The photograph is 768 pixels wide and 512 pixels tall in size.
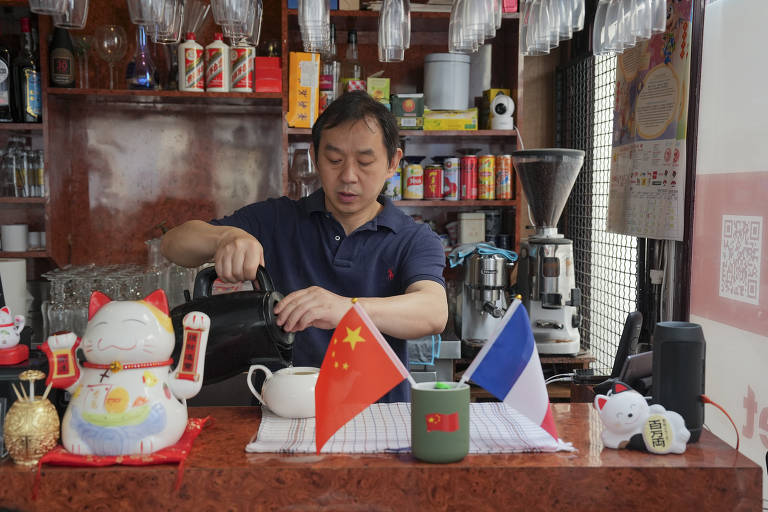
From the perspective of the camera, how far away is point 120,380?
105cm

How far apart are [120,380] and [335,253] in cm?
94

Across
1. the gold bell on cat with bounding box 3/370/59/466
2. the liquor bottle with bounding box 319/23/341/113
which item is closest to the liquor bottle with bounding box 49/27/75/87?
the liquor bottle with bounding box 319/23/341/113

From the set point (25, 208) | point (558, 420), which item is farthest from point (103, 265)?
point (558, 420)

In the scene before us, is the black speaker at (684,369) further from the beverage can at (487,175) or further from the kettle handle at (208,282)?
the beverage can at (487,175)

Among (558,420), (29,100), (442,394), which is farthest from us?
(29,100)

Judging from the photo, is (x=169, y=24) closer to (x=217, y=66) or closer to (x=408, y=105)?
(x=217, y=66)

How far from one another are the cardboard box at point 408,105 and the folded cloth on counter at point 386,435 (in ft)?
6.36

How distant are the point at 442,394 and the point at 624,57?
2.13m

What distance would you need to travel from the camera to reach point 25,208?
3270 mm

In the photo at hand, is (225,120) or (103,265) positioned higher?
(225,120)

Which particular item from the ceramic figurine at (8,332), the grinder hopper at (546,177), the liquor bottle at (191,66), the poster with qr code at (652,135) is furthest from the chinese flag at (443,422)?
the liquor bottle at (191,66)

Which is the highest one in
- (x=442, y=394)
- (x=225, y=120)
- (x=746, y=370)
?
(x=225, y=120)

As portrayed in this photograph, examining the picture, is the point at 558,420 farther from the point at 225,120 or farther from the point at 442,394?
the point at 225,120

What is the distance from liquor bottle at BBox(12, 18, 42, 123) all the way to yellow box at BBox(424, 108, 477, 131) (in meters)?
1.60
